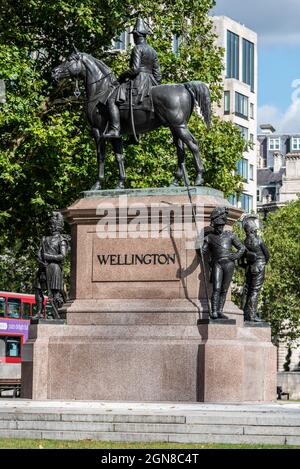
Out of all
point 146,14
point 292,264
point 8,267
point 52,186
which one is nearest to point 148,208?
point 52,186

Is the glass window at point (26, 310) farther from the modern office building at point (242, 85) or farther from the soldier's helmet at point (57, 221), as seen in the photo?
the modern office building at point (242, 85)

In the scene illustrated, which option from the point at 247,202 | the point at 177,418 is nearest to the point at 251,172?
the point at 247,202

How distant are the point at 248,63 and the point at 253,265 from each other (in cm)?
8179

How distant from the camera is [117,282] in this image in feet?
75.6

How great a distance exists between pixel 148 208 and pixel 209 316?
245 centimetres

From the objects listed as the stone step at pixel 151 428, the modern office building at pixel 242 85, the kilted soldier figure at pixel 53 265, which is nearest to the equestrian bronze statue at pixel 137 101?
the kilted soldier figure at pixel 53 265

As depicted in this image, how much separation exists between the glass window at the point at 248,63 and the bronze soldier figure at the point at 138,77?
264ft

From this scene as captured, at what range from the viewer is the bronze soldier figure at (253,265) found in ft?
78.7

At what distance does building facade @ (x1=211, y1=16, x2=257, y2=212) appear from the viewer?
3900 inches

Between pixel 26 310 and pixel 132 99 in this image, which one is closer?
pixel 132 99

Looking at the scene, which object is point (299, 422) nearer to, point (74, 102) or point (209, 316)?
point (209, 316)

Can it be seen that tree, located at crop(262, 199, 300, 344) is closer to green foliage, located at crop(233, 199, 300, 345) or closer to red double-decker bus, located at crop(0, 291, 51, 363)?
green foliage, located at crop(233, 199, 300, 345)

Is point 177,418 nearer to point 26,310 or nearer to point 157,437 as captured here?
point 157,437

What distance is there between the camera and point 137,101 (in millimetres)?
23422
